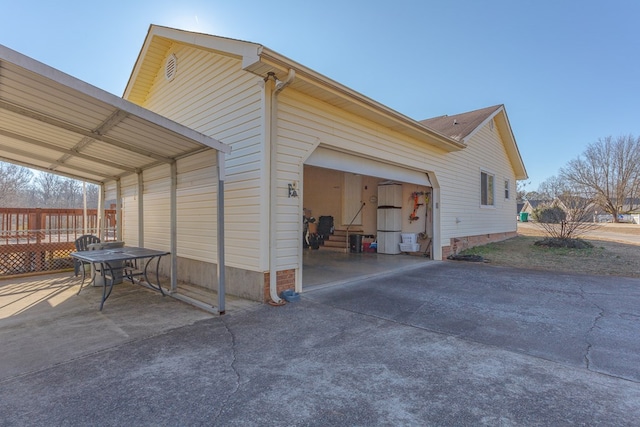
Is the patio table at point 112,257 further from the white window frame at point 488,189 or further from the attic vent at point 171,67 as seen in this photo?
the white window frame at point 488,189

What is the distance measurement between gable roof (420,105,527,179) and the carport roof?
8.36 metres

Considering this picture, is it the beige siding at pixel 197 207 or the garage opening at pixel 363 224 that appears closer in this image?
the beige siding at pixel 197 207

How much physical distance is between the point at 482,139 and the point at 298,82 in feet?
29.7

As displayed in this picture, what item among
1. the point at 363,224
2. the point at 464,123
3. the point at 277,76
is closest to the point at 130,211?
the point at 277,76

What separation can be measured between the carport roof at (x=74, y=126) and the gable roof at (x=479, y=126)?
8.36 m

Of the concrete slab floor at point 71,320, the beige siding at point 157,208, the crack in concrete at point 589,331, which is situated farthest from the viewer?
the beige siding at point 157,208

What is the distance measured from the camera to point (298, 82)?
471 centimetres

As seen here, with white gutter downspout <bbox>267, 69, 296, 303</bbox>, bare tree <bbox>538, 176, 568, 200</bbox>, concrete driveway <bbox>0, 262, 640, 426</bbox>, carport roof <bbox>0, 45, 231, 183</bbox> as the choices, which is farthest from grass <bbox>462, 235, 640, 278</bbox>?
bare tree <bbox>538, 176, 568, 200</bbox>

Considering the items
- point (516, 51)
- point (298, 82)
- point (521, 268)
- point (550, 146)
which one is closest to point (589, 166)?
point (550, 146)

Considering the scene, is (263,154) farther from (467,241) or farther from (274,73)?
(467,241)

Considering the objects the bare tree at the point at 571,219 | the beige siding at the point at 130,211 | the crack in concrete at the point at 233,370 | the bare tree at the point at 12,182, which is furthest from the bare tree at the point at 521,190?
the bare tree at the point at 12,182

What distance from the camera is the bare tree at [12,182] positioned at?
2027cm

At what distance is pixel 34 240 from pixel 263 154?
7032 mm

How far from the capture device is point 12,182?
2081cm
